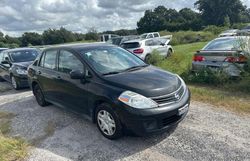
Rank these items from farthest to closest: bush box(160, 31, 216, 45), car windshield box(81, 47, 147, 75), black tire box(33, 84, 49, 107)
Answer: bush box(160, 31, 216, 45) < black tire box(33, 84, 49, 107) < car windshield box(81, 47, 147, 75)

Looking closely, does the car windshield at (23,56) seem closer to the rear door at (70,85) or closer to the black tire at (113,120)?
the rear door at (70,85)

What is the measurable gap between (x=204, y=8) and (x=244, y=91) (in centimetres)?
7395

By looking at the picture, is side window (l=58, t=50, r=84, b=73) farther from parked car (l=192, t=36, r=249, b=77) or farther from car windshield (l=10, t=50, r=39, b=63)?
car windshield (l=10, t=50, r=39, b=63)

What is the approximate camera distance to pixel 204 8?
73.2 meters

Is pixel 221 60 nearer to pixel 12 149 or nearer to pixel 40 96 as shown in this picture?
pixel 40 96

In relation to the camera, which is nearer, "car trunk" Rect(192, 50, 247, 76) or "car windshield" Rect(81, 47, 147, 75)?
"car windshield" Rect(81, 47, 147, 75)

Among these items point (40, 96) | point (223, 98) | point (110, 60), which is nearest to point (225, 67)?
point (223, 98)

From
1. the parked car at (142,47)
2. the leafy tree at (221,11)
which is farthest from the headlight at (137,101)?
the leafy tree at (221,11)

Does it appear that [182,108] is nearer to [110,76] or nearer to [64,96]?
[110,76]

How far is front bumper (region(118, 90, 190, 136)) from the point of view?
3531mm

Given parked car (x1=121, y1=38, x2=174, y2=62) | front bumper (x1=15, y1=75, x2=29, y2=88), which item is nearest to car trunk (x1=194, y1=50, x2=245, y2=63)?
parked car (x1=121, y1=38, x2=174, y2=62)

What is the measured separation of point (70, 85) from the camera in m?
4.72

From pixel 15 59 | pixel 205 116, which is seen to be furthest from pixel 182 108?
pixel 15 59

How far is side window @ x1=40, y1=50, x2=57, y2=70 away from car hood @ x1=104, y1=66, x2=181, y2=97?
196 cm
